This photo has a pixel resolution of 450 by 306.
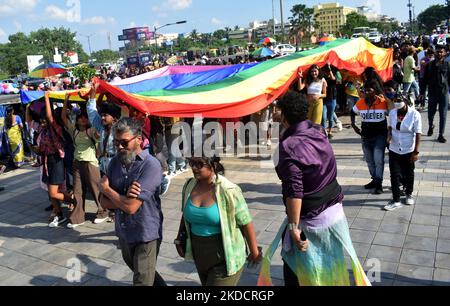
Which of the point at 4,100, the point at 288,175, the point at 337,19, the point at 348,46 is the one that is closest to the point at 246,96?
the point at 288,175

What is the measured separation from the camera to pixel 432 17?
90.3 meters

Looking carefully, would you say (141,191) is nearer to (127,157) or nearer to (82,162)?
(127,157)

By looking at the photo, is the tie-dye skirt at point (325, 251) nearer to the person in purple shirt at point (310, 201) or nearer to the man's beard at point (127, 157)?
the person in purple shirt at point (310, 201)

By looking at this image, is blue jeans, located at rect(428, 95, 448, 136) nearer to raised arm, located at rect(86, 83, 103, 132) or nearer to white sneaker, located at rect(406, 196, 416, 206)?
white sneaker, located at rect(406, 196, 416, 206)

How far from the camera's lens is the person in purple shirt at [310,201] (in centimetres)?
259

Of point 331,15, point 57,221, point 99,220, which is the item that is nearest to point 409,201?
point 99,220

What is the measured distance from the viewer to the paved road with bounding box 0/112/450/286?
388 centimetres

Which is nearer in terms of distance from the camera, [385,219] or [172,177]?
[385,219]

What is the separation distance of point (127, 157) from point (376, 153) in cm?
371

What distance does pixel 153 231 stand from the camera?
292cm

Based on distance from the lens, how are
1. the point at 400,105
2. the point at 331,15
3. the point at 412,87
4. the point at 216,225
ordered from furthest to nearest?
1. the point at 331,15
2. the point at 412,87
3. the point at 400,105
4. the point at 216,225
